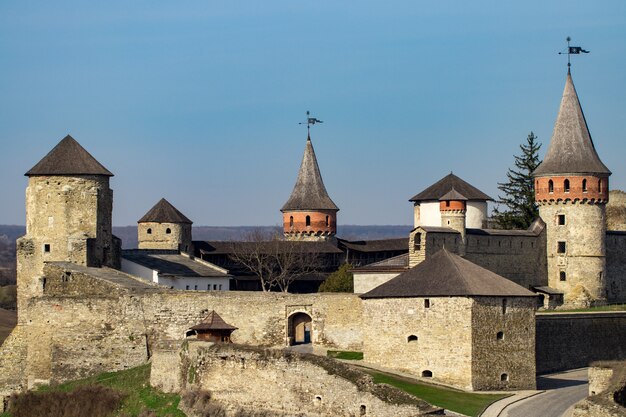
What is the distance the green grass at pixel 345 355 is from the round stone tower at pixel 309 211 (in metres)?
30.8

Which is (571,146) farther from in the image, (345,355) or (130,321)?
(130,321)

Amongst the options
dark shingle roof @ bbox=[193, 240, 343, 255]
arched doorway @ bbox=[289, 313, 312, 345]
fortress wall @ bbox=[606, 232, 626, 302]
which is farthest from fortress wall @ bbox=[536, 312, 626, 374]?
dark shingle roof @ bbox=[193, 240, 343, 255]

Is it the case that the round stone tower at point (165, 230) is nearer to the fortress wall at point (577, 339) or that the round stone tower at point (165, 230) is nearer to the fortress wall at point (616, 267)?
the fortress wall at point (616, 267)

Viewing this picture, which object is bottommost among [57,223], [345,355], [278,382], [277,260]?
[278,382]

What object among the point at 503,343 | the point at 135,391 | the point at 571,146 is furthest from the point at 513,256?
the point at 135,391

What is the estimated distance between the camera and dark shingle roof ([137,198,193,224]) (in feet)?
259

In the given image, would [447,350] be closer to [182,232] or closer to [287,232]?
[182,232]

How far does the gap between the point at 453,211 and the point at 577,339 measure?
11140 mm

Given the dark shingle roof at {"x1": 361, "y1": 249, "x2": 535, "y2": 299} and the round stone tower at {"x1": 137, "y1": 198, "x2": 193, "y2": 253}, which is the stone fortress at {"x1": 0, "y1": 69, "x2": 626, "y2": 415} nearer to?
the dark shingle roof at {"x1": 361, "y1": 249, "x2": 535, "y2": 299}

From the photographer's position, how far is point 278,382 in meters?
46.8

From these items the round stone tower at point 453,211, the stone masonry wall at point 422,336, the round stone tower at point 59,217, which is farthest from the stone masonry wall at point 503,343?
the round stone tower at point 453,211

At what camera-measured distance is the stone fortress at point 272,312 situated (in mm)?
49219

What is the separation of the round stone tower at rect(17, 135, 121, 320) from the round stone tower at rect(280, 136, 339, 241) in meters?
29.3

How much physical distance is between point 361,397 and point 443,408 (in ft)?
8.24
